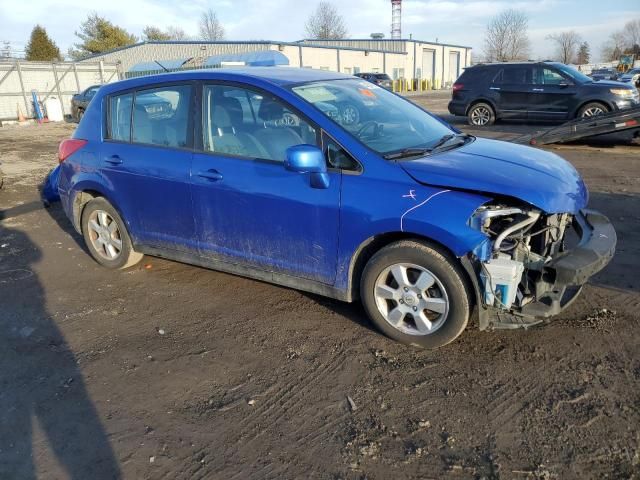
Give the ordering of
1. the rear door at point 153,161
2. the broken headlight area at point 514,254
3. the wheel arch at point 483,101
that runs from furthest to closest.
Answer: the wheel arch at point 483,101
the rear door at point 153,161
the broken headlight area at point 514,254

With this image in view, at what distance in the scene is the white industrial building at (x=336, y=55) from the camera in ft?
129

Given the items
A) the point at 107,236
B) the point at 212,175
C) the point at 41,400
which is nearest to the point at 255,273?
the point at 212,175

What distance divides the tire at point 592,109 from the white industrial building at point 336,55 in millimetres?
18241

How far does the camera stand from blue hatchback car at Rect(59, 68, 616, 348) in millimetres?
3240

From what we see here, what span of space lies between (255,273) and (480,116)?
12748 millimetres

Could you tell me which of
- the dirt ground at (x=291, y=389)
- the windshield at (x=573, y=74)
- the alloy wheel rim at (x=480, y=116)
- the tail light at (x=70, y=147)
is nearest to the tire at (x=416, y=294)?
the dirt ground at (x=291, y=389)

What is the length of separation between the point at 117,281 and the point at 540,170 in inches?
153

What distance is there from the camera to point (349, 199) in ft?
11.5

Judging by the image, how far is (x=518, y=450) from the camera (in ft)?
8.45

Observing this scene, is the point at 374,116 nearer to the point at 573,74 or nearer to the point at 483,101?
the point at 573,74

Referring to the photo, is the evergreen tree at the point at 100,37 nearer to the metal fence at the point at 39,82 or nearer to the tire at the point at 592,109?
the metal fence at the point at 39,82

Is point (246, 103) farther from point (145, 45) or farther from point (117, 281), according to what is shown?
point (145, 45)

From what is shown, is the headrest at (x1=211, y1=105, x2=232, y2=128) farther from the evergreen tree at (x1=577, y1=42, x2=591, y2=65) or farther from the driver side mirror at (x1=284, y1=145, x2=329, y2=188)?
the evergreen tree at (x1=577, y1=42, x2=591, y2=65)

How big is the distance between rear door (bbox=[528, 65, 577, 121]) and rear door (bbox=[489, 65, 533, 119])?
0.19 meters
